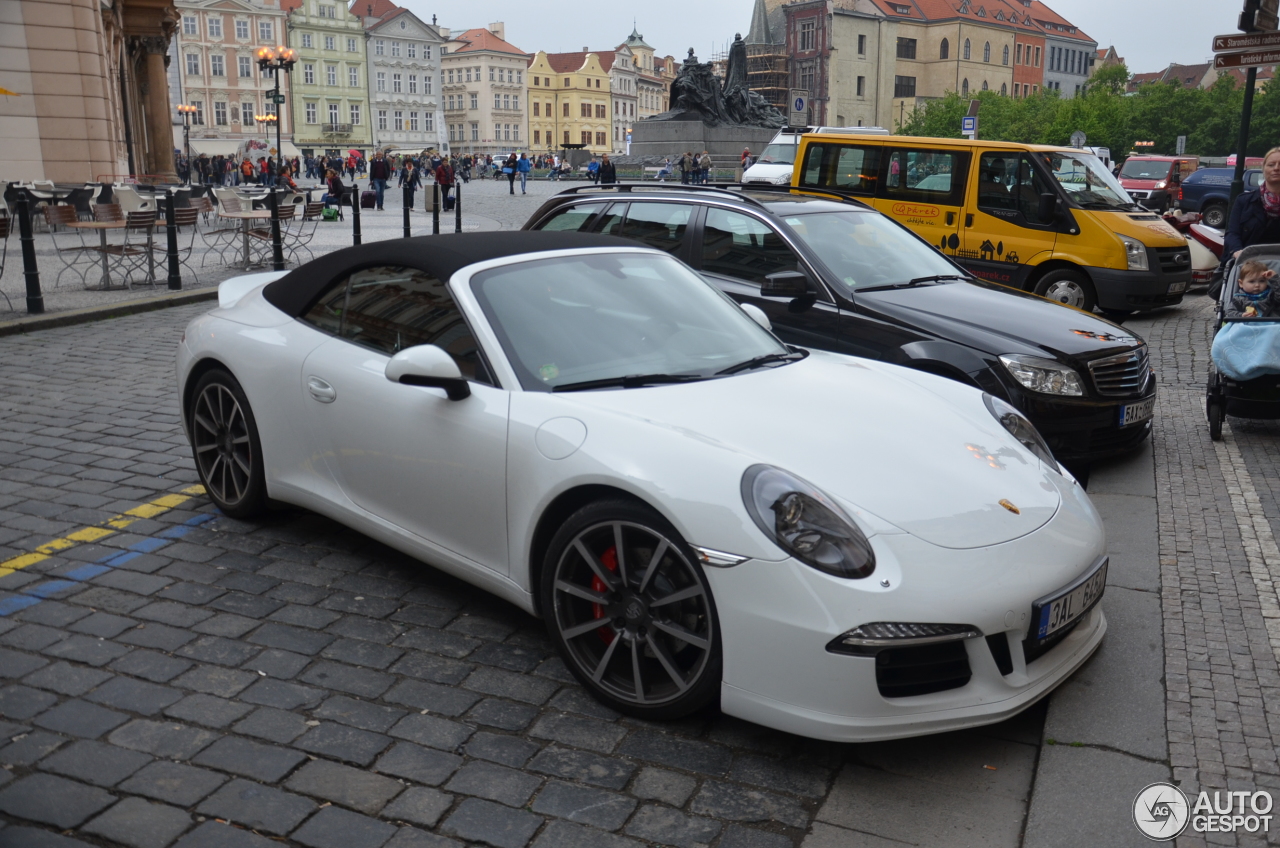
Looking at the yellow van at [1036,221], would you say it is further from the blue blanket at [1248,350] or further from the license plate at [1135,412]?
the license plate at [1135,412]

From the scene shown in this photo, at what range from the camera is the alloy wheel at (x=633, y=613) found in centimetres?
322

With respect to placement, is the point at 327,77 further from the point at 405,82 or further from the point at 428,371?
the point at 428,371

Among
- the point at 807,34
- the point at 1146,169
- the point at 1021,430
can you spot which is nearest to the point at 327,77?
the point at 807,34

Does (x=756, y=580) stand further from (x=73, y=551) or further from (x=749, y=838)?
(x=73, y=551)

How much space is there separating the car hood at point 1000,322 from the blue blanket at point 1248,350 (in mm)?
720

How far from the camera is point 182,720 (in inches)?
133

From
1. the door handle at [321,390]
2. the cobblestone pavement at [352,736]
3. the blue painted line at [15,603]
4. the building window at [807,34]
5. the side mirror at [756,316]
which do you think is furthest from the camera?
the building window at [807,34]

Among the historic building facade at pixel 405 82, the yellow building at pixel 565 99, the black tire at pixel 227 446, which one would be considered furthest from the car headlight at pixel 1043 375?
the yellow building at pixel 565 99

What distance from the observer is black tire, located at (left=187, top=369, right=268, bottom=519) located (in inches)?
194

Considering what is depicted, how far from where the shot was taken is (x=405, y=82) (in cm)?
12138

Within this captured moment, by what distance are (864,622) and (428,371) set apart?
5.66 feet

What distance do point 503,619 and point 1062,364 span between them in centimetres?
358

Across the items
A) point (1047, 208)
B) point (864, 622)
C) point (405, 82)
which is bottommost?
point (864, 622)

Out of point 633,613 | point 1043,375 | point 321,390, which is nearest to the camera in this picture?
point 633,613
